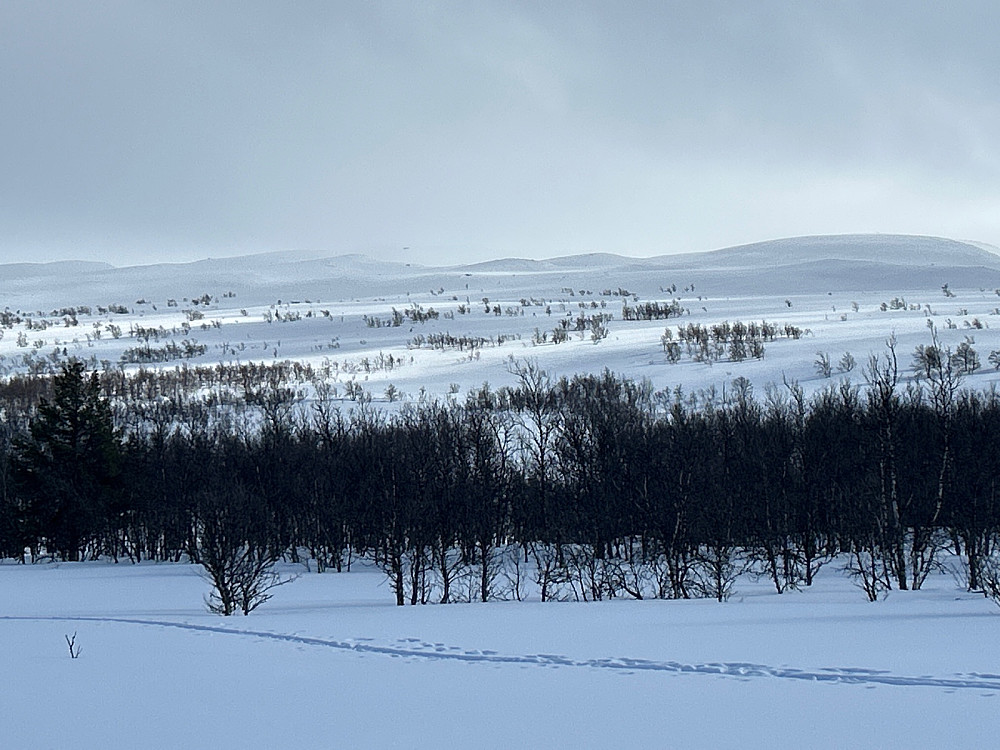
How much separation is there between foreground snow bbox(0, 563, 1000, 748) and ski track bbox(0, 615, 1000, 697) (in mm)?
38

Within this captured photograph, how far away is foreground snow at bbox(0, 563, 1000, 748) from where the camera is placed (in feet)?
28.7

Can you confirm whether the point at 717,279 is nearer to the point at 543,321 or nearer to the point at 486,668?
the point at 543,321

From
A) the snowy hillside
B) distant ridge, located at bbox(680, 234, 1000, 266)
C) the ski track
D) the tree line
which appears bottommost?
the tree line

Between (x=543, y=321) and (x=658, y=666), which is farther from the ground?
(x=543, y=321)

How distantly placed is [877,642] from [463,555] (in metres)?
19.7

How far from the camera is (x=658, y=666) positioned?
1130 centimetres

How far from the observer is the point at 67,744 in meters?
8.81

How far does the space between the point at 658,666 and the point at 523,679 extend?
1.74 metres

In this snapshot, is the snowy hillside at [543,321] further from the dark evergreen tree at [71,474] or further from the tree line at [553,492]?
the dark evergreen tree at [71,474]

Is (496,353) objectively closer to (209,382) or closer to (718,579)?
(209,382)

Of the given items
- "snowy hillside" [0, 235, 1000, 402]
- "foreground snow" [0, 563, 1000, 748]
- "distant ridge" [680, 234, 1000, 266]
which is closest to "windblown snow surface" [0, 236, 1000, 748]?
"foreground snow" [0, 563, 1000, 748]

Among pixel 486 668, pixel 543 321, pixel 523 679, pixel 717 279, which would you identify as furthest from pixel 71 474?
pixel 717 279

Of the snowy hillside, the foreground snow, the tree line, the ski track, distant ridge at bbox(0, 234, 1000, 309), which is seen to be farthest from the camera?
distant ridge at bbox(0, 234, 1000, 309)

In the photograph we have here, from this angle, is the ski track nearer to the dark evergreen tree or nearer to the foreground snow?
the foreground snow
